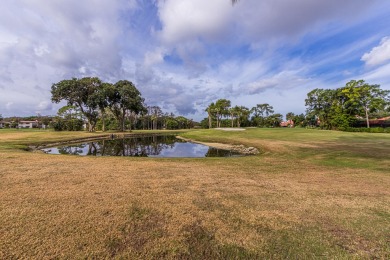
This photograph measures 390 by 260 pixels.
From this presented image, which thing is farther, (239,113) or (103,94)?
(239,113)

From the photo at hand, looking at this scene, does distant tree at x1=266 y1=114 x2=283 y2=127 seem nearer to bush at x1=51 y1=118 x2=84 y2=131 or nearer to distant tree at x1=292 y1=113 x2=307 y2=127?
distant tree at x1=292 y1=113 x2=307 y2=127

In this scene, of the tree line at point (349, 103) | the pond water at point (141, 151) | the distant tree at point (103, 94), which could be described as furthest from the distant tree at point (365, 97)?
the distant tree at point (103, 94)

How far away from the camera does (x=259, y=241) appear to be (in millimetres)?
2906

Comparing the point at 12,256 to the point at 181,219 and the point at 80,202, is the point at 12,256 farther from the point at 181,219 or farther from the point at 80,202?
the point at 181,219

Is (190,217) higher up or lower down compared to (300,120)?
lower down

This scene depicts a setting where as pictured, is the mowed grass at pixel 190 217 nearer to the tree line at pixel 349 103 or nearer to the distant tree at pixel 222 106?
the tree line at pixel 349 103

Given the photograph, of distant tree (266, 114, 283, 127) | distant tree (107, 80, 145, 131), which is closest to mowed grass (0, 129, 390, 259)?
distant tree (107, 80, 145, 131)

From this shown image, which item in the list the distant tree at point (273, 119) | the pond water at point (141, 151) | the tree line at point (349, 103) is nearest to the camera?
the pond water at point (141, 151)

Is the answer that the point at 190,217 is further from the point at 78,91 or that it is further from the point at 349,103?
the point at 349,103

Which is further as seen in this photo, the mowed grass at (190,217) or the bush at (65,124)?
the bush at (65,124)

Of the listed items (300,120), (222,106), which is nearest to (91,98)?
(222,106)

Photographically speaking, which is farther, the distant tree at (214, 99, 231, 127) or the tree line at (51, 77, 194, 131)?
the distant tree at (214, 99, 231, 127)

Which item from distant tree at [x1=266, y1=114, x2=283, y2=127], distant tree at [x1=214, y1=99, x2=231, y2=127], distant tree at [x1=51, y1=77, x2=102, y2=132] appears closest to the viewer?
distant tree at [x1=51, y1=77, x2=102, y2=132]

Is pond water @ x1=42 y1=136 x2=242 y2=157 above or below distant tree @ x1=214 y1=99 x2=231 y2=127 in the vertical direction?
below
